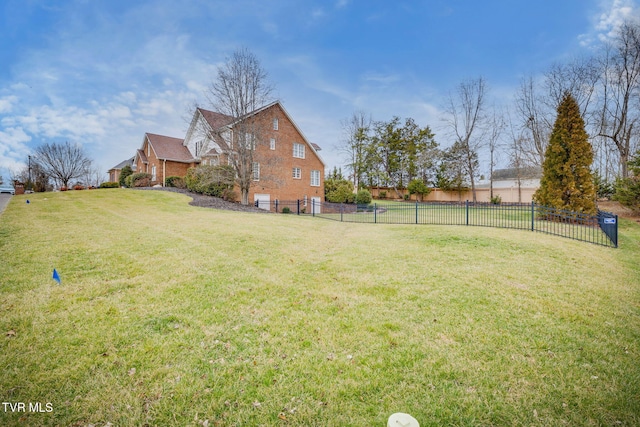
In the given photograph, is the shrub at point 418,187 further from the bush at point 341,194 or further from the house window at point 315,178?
the house window at point 315,178

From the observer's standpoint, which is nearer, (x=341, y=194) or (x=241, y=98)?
(x=241, y=98)

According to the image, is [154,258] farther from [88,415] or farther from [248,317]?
[88,415]

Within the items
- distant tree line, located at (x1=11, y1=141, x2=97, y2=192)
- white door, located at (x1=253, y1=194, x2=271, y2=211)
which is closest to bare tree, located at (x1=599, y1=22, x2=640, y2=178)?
white door, located at (x1=253, y1=194, x2=271, y2=211)

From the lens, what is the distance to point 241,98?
68.0 feet

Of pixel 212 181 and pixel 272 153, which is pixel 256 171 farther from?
pixel 212 181

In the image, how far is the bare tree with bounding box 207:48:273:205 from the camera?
803 inches

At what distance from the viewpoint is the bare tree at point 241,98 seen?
803 inches

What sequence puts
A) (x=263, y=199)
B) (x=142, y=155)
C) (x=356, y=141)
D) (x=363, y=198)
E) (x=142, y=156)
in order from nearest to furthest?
(x=263, y=199), (x=363, y=198), (x=142, y=156), (x=142, y=155), (x=356, y=141)

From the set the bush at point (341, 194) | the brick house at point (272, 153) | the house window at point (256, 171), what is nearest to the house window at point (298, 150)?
the brick house at point (272, 153)

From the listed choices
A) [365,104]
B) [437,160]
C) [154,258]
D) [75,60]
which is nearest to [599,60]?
[437,160]

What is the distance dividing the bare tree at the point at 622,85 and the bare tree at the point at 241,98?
80.9 ft

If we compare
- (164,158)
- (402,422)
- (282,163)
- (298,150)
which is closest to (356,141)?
(298,150)

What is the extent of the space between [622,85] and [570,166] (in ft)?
39.0
